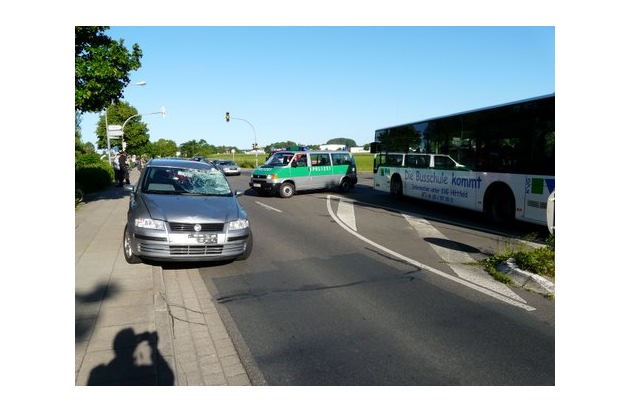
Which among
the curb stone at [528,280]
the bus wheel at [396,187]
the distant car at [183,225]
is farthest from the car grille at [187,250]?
the bus wheel at [396,187]

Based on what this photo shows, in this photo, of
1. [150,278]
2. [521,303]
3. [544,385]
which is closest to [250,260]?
[150,278]

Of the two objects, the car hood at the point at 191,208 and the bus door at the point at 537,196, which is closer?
the car hood at the point at 191,208

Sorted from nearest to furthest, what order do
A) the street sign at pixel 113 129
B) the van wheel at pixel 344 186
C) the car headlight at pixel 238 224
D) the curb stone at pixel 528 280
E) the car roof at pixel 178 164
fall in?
1. the curb stone at pixel 528 280
2. the car headlight at pixel 238 224
3. the car roof at pixel 178 164
4. the van wheel at pixel 344 186
5. the street sign at pixel 113 129

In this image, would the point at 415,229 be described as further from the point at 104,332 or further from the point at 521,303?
the point at 104,332

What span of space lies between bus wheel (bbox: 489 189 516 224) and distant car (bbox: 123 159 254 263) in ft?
22.8

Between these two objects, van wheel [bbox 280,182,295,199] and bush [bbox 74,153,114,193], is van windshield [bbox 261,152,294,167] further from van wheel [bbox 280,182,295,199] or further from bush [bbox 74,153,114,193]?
bush [bbox 74,153,114,193]

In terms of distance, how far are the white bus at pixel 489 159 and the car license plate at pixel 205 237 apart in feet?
15.7

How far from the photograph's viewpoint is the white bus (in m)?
9.70

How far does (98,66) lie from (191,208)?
5833 mm

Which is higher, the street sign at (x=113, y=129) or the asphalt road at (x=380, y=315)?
the street sign at (x=113, y=129)

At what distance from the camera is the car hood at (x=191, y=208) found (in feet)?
21.1

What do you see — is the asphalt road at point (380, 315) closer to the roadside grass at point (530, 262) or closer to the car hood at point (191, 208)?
the roadside grass at point (530, 262)

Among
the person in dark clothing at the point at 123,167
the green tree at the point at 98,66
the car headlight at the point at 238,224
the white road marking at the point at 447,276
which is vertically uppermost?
the green tree at the point at 98,66

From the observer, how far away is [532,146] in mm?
9906
